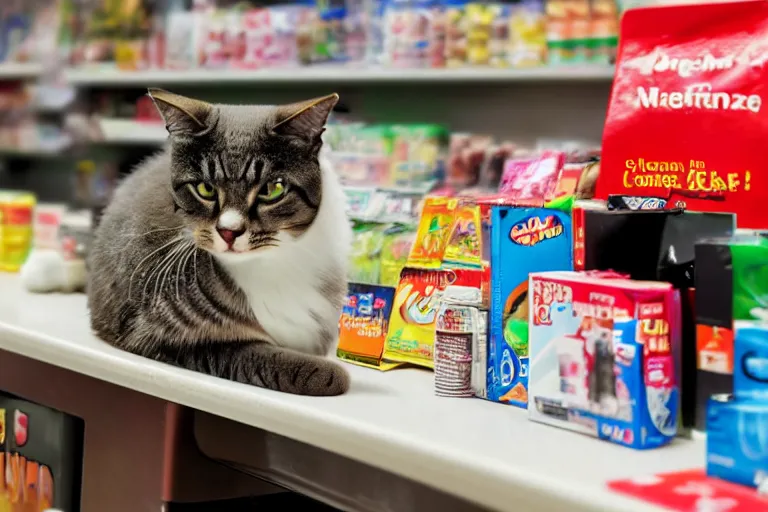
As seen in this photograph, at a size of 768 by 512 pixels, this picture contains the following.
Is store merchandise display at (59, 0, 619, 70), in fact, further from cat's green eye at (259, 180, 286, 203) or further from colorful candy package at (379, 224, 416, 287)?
cat's green eye at (259, 180, 286, 203)

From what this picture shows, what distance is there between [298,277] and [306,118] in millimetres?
237

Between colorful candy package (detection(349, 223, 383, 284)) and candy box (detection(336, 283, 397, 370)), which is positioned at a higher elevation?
colorful candy package (detection(349, 223, 383, 284))

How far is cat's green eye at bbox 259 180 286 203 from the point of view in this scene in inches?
48.1

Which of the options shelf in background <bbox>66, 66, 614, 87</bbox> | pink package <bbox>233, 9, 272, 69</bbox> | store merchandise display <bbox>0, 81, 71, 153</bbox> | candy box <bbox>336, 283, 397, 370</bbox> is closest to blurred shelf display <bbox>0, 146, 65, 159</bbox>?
store merchandise display <bbox>0, 81, 71, 153</bbox>

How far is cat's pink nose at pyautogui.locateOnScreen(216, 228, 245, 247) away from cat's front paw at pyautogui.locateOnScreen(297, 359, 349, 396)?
21cm

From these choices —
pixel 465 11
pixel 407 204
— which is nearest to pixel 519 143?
pixel 465 11

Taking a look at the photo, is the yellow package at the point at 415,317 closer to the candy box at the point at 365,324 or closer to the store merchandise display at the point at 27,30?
the candy box at the point at 365,324

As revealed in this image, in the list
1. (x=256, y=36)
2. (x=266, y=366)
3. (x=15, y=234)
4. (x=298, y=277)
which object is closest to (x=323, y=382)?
(x=266, y=366)

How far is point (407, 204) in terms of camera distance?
155 cm

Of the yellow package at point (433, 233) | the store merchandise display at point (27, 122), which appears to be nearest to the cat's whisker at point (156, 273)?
the yellow package at point (433, 233)

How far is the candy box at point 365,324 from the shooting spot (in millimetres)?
1369

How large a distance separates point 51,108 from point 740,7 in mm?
3362

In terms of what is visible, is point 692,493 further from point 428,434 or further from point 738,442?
point 428,434

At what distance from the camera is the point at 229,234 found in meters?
1.20
